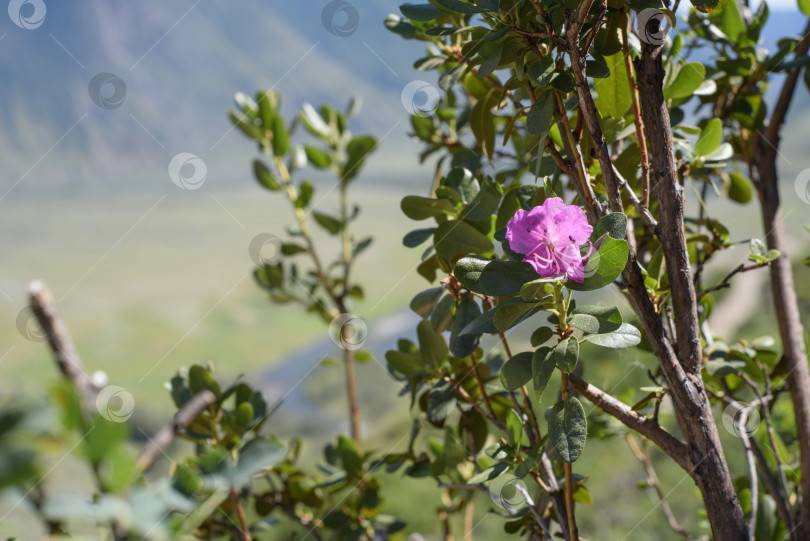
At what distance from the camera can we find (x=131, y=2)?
773 centimetres

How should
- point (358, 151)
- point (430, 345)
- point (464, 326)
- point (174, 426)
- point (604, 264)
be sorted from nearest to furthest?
point (174, 426) < point (604, 264) < point (464, 326) < point (430, 345) < point (358, 151)

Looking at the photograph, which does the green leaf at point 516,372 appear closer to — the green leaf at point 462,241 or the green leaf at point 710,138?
the green leaf at point 462,241

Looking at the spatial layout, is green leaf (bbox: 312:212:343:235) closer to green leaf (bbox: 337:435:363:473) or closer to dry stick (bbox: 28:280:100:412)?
green leaf (bbox: 337:435:363:473)

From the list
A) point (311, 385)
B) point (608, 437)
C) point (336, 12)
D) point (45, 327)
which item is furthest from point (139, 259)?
point (45, 327)

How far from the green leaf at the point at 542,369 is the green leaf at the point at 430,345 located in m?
0.18

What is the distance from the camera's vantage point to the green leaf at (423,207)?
0.48m

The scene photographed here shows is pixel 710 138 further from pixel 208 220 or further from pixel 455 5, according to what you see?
pixel 208 220

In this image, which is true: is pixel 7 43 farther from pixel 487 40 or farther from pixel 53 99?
pixel 487 40

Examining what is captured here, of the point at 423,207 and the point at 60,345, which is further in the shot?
the point at 423,207

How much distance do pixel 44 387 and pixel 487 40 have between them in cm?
31

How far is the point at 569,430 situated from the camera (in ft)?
1.24

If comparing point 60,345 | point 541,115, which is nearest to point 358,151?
point 541,115

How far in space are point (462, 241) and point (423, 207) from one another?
5cm

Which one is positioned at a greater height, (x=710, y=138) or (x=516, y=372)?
(x=710, y=138)
